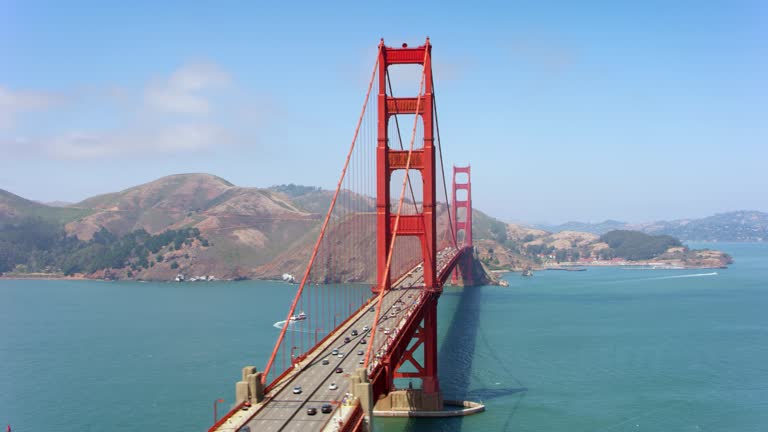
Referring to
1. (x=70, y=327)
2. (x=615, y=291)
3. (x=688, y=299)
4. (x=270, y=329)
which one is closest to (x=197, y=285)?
(x=70, y=327)

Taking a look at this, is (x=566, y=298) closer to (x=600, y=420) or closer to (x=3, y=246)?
(x=600, y=420)

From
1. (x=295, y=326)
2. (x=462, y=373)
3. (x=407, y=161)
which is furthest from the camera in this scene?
(x=295, y=326)

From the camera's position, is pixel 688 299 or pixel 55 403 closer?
pixel 55 403

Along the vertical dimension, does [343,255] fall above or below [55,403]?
above

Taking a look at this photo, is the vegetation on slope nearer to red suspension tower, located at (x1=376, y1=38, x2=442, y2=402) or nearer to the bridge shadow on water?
the bridge shadow on water

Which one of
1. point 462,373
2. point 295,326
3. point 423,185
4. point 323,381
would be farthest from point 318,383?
point 295,326

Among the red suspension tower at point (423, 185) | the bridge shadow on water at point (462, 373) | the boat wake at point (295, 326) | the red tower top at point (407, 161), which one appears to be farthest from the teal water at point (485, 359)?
the red tower top at point (407, 161)

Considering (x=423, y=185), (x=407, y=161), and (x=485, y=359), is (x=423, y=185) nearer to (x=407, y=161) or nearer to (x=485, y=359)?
(x=407, y=161)
